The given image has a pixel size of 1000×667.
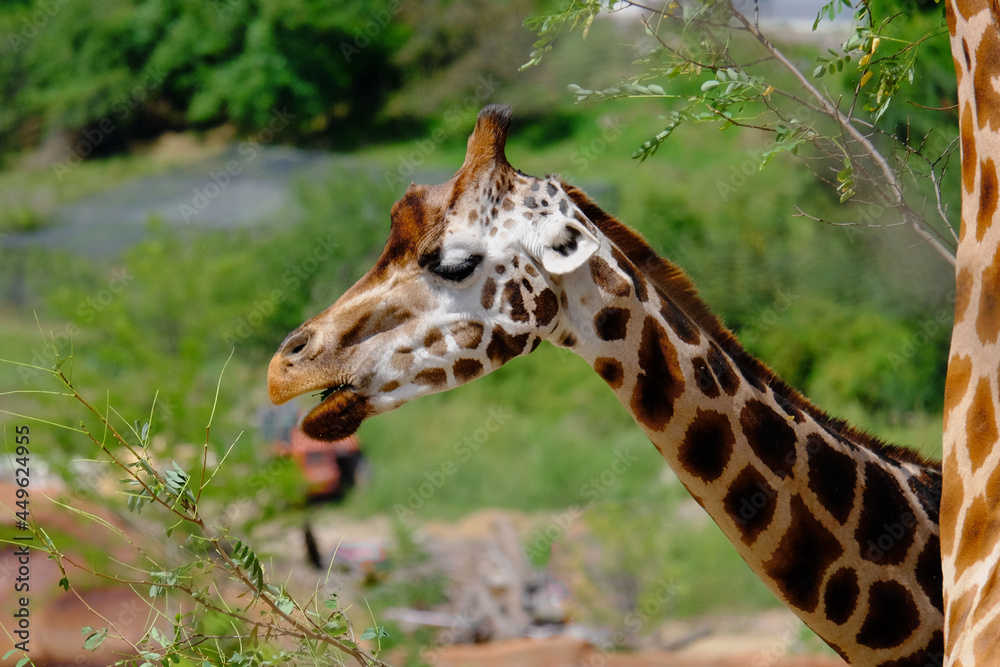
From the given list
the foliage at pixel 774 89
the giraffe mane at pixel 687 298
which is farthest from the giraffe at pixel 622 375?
the foliage at pixel 774 89

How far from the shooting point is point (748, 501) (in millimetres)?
2936

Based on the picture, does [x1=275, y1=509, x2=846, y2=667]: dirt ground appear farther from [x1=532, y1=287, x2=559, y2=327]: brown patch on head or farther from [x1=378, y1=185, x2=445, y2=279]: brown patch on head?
[x1=532, y1=287, x2=559, y2=327]: brown patch on head

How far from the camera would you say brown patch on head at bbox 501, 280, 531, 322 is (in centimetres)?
291

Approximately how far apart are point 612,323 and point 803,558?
951mm

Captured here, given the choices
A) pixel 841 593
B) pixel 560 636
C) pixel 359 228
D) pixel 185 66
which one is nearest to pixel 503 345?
pixel 841 593

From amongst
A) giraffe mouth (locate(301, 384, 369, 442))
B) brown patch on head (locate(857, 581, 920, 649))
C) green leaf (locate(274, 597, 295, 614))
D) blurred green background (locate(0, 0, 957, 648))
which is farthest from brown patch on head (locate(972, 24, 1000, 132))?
green leaf (locate(274, 597, 295, 614))

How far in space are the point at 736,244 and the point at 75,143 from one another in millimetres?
23027

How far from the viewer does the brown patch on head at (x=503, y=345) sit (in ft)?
9.64

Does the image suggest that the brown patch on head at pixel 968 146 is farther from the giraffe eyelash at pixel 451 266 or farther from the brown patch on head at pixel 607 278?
the giraffe eyelash at pixel 451 266

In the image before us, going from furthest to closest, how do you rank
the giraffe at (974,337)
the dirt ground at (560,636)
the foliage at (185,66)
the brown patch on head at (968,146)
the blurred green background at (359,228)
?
the foliage at (185,66) < the blurred green background at (359,228) < the dirt ground at (560,636) < the brown patch on head at (968,146) < the giraffe at (974,337)

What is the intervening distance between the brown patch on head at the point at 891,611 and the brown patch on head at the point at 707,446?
0.63m

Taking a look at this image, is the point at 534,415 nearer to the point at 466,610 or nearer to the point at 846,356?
the point at 846,356

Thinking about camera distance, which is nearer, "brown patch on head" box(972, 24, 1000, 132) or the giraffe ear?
"brown patch on head" box(972, 24, 1000, 132)

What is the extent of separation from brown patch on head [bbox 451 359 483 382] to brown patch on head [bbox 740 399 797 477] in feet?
2.78
